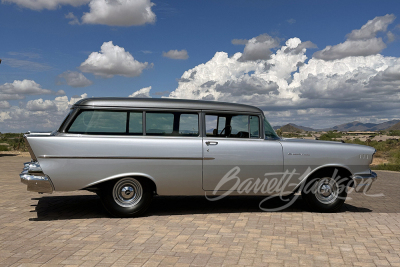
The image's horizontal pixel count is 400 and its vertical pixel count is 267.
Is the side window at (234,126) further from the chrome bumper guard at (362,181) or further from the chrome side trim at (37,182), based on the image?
the chrome side trim at (37,182)

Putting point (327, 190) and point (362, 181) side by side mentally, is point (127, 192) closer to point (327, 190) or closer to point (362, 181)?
point (327, 190)

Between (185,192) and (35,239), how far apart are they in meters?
2.43

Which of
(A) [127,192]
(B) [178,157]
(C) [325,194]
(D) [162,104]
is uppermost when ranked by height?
(D) [162,104]

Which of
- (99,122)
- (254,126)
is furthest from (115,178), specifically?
(254,126)

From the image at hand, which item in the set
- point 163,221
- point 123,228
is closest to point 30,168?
point 123,228

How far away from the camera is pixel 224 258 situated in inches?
186

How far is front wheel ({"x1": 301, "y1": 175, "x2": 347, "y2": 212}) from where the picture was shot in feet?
24.0

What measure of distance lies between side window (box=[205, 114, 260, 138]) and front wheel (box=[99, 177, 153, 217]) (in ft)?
5.10

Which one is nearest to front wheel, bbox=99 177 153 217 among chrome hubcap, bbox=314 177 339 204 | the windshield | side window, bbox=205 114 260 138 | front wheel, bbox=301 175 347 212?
side window, bbox=205 114 260 138

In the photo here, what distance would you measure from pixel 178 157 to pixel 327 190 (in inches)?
112

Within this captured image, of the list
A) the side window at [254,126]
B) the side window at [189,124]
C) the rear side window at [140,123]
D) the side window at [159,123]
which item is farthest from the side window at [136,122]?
the side window at [254,126]

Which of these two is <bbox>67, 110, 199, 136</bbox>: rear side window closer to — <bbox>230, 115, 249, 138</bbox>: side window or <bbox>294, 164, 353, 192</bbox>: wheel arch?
<bbox>230, 115, 249, 138</bbox>: side window

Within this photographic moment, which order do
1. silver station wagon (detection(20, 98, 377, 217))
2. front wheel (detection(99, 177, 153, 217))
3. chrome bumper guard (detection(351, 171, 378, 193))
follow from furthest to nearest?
chrome bumper guard (detection(351, 171, 378, 193))
front wheel (detection(99, 177, 153, 217))
silver station wagon (detection(20, 98, 377, 217))

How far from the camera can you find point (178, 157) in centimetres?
667
